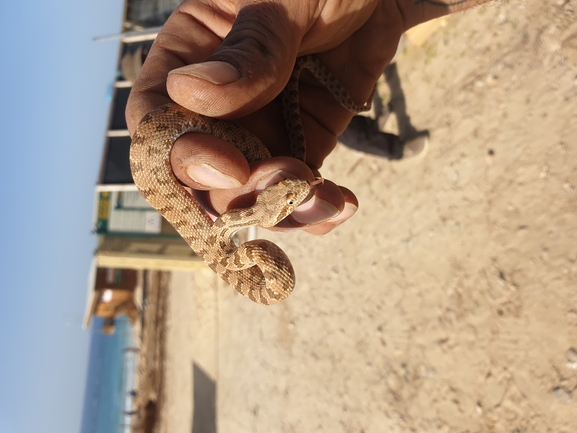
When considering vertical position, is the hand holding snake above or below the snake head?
above

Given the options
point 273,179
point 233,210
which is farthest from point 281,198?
point 233,210

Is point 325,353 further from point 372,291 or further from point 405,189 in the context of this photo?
point 405,189

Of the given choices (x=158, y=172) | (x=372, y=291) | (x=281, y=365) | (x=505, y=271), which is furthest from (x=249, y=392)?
(x=158, y=172)

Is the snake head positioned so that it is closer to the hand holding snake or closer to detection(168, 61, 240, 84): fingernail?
the hand holding snake

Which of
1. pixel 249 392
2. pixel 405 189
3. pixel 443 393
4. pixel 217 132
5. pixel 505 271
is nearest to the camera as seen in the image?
pixel 217 132

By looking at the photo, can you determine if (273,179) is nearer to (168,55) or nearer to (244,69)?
(244,69)

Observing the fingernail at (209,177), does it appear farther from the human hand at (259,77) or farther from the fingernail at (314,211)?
the fingernail at (314,211)

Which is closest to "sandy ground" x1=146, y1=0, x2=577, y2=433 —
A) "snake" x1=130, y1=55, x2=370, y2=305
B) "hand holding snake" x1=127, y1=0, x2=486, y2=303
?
"hand holding snake" x1=127, y1=0, x2=486, y2=303
